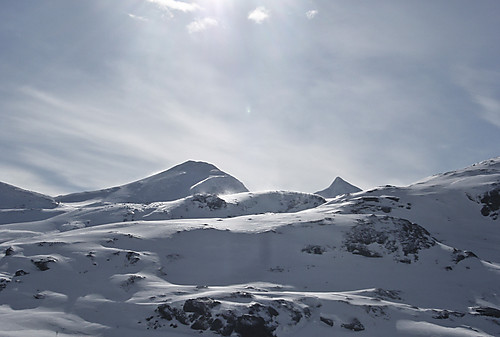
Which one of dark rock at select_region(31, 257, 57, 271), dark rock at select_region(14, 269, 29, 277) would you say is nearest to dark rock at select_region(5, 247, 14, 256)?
dark rock at select_region(31, 257, 57, 271)

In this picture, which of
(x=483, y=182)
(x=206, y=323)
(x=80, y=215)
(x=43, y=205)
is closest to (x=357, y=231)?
(x=206, y=323)

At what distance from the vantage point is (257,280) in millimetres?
29375

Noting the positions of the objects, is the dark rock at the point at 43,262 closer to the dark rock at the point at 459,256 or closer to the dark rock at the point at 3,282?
the dark rock at the point at 3,282

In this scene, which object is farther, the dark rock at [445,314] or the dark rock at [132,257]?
the dark rock at [132,257]

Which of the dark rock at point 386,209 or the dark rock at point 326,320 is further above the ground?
the dark rock at point 386,209

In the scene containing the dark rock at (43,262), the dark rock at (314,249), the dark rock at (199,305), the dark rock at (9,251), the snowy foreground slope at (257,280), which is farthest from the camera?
the dark rock at (314,249)

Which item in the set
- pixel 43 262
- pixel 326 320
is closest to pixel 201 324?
pixel 326 320

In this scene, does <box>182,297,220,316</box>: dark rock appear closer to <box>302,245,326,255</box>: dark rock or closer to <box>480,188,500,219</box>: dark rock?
<box>302,245,326,255</box>: dark rock

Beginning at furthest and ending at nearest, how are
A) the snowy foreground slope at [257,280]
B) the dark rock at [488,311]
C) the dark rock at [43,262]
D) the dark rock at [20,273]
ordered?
the dark rock at [43,262] < the dark rock at [20,273] < the dark rock at [488,311] < the snowy foreground slope at [257,280]

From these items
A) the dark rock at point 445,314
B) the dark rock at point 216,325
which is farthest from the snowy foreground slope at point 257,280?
the dark rock at point 445,314

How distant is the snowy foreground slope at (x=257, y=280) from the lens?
20.0m

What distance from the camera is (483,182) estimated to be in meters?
70.9

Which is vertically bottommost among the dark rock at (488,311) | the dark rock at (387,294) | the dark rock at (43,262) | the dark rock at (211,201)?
the dark rock at (488,311)

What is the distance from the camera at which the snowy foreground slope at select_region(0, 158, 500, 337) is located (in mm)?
20031
